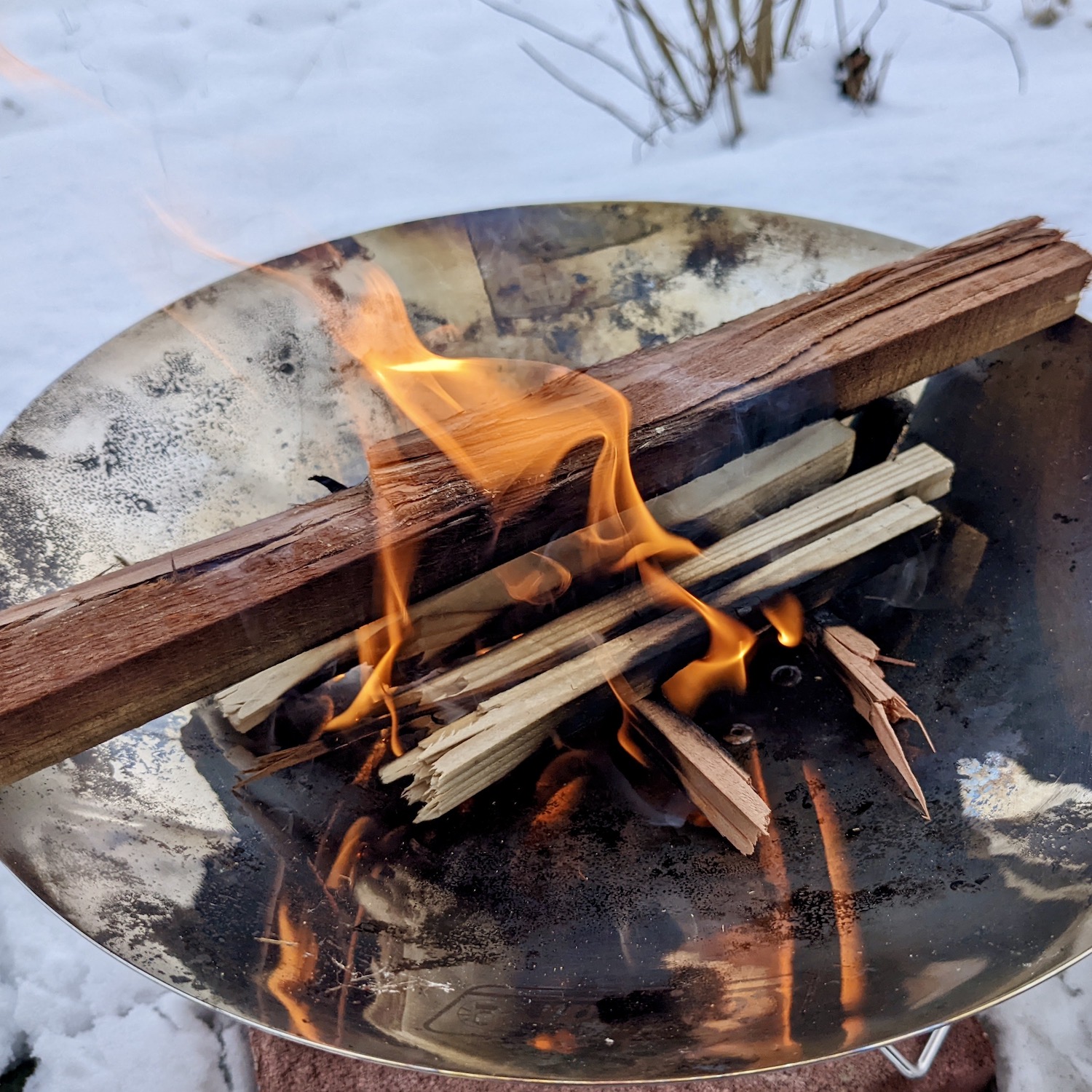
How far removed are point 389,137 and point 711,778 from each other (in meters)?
2.78

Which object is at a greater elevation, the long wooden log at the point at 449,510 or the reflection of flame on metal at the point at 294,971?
the long wooden log at the point at 449,510

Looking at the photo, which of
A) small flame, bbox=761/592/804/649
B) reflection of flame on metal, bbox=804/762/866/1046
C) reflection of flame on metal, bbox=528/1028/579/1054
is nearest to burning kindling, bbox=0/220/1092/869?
small flame, bbox=761/592/804/649

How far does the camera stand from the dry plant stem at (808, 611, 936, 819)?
4.14ft

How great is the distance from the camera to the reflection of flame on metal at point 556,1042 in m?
1.00

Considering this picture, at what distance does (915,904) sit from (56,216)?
10.6ft

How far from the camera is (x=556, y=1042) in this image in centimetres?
101

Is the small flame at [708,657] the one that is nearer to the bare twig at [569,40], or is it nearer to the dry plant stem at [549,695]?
the dry plant stem at [549,695]

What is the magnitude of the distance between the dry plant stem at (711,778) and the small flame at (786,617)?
0.23 meters

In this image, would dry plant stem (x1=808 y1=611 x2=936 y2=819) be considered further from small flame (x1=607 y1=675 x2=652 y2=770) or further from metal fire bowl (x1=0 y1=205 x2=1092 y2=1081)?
small flame (x1=607 y1=675 x2=652 y2=770)

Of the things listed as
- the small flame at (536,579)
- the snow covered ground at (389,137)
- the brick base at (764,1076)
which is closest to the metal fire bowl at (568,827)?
the small flame at (536,579)

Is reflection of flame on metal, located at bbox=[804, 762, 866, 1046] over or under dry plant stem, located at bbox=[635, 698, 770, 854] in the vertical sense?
under

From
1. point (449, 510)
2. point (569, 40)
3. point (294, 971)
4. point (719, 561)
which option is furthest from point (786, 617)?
point (569, 40)

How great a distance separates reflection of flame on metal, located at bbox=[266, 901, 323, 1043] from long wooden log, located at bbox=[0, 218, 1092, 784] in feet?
1.01

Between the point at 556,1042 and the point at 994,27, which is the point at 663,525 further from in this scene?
the point at 994,27
